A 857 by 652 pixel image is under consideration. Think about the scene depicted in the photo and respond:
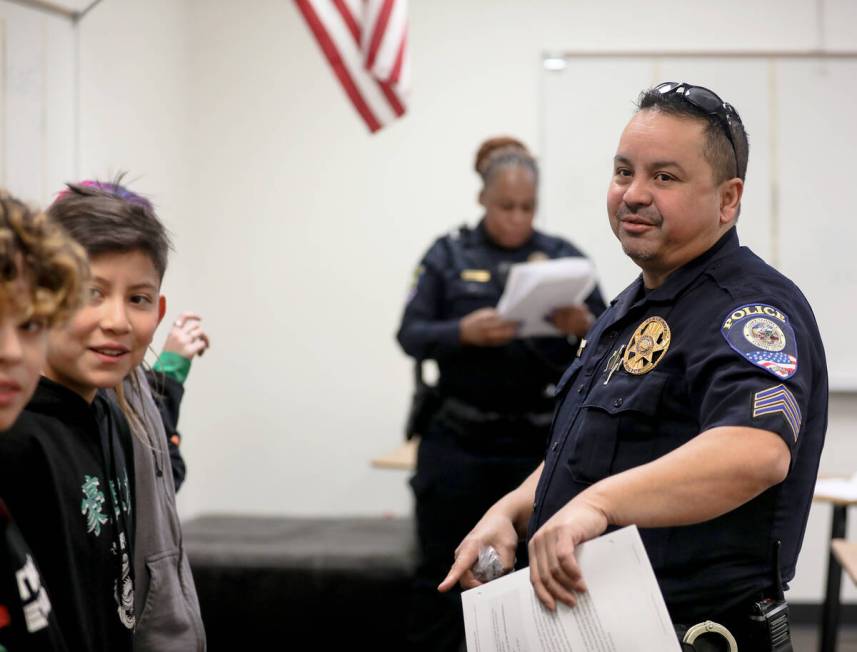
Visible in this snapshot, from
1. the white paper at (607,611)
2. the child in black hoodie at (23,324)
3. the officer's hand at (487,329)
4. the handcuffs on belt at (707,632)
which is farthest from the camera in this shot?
the officer's hand at (487,329)

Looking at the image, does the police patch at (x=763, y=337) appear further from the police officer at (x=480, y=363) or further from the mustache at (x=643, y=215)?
the police officer at (x=480, y=363)

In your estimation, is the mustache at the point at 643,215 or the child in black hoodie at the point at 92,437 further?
the mustache at the point at 643,215

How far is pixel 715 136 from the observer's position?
145 centimetres

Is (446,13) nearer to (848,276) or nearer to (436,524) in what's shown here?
(848,276)

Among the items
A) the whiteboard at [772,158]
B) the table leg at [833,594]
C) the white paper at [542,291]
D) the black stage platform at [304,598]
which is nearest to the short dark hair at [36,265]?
the white paper at [542,291]

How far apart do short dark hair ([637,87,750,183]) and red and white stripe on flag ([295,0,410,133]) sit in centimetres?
202

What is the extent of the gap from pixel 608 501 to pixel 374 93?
8.37ft

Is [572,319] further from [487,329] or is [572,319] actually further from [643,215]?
[643,215]

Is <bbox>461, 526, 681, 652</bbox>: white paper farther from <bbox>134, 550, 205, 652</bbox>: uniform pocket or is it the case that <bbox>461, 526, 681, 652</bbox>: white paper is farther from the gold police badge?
<bbox>134, 550, 205, 652</bbox>: uniform pocket

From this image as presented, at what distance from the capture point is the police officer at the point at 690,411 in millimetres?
1218

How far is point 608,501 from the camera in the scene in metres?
1.22

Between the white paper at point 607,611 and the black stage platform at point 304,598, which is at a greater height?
the white paper at point 607,611

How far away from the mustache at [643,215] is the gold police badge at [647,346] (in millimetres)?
140

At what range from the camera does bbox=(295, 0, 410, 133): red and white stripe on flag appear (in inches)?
130
